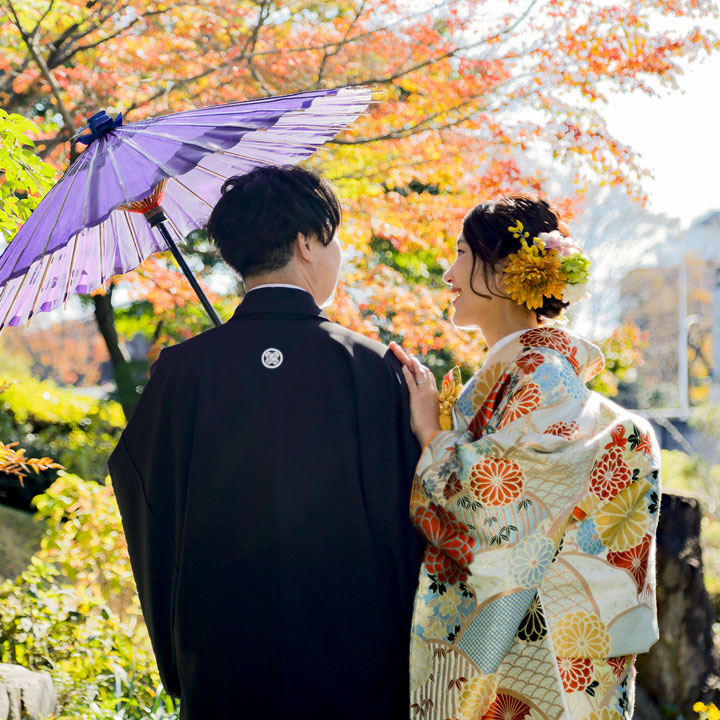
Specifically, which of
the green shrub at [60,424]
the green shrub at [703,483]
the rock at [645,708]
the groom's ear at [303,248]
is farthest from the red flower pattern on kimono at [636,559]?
the green shrub at [60,424]

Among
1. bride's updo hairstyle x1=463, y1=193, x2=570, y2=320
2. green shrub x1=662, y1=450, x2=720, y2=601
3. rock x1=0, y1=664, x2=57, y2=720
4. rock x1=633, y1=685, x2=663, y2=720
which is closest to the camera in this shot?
bride's updo hairstyle x1=463, y1=193, x2=570, y2=320

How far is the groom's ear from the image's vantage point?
210 centimetres

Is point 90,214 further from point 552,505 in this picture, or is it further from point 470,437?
point 552,505

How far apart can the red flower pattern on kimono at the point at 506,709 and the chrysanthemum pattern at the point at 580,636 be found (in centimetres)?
16

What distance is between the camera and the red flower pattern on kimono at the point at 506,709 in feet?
6.83

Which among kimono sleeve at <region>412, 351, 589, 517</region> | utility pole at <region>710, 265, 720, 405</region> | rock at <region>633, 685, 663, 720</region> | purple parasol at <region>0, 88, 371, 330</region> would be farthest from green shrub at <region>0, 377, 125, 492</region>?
utility pole at <region>710, 265, 720, 405</region>

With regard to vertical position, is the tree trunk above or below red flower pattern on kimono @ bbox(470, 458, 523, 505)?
below

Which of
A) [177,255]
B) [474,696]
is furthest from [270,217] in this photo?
[474,696]

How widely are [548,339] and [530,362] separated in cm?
17

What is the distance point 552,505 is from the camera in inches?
81.7

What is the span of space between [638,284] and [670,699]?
21.2 m

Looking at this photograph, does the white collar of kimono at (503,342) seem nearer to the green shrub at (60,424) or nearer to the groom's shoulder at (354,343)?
the groom's shoulder at (354,343)

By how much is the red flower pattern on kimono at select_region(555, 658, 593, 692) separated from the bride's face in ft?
3.34

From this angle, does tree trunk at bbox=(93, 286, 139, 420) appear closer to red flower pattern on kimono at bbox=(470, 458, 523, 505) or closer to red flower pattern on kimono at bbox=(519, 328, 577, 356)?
red flower pattern on kimono at bbox=(519, 328, 577, 356)
